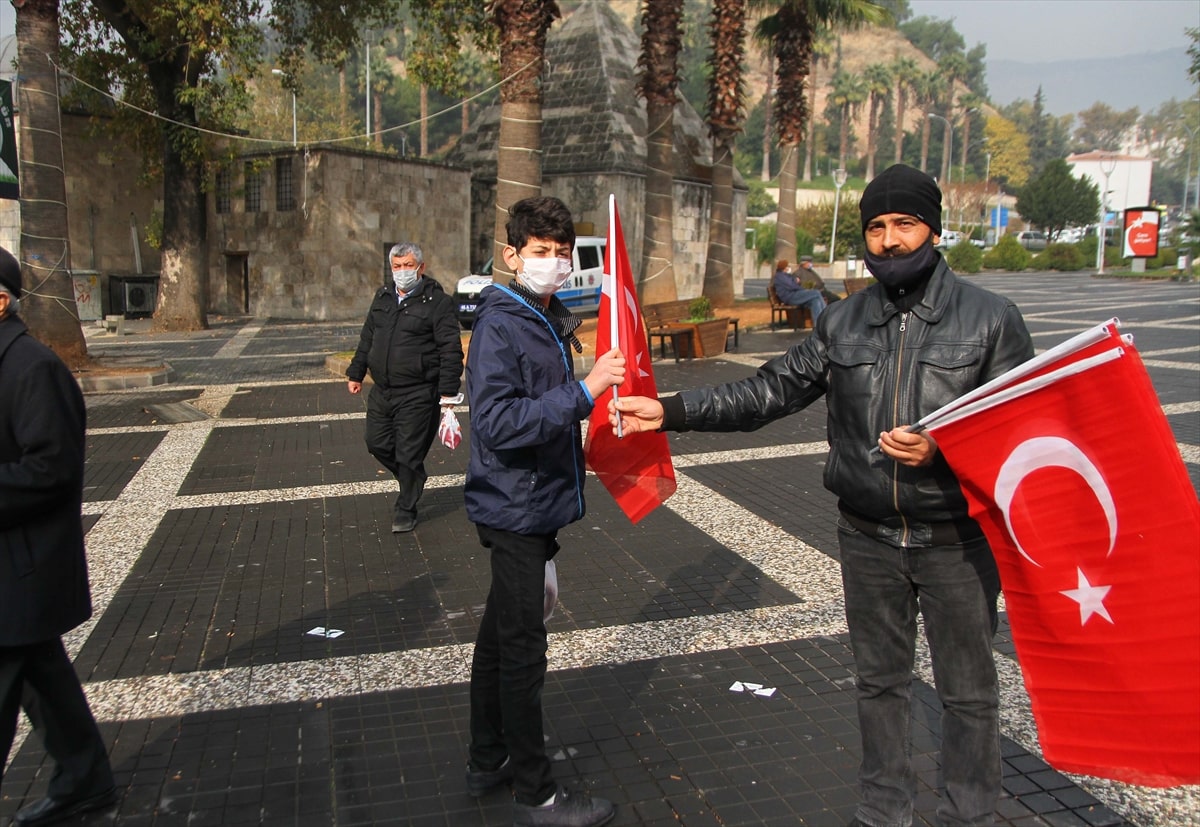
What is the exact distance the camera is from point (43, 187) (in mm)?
12961

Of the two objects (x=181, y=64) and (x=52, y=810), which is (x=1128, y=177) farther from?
(x=52, y=810)

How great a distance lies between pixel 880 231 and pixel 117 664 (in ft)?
12.5

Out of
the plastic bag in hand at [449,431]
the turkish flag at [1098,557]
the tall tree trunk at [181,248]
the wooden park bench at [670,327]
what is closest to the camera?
the turkish flag at [1098,557]

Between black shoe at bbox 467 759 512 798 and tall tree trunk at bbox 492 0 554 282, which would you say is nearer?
black shoe at bbox 467 759 512 798

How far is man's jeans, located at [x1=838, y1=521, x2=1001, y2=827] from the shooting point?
278 cm

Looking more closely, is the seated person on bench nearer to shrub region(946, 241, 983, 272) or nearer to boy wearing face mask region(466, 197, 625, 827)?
boy wearing face mask region(466, 197, 625, 827)

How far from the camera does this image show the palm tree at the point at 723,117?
21031 millimetres

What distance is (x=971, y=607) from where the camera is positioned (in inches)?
109

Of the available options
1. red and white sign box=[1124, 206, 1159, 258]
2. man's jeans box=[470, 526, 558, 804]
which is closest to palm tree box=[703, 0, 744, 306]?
man's jeans box=[470, 526, 558, 804]

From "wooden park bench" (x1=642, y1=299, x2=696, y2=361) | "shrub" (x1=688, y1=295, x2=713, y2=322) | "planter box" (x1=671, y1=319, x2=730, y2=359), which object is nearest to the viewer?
"wooden park bench" (x1=642, y1=299, x2=696, y2=361)

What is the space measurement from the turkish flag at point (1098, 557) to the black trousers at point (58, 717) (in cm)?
277

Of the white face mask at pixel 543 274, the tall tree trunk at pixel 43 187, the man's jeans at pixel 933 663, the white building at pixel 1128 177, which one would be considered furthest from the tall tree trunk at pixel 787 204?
the white building at pixel 1128 177

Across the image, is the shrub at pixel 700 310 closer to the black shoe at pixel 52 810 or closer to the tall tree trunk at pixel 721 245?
the tall tree trunk at pixel 721 245

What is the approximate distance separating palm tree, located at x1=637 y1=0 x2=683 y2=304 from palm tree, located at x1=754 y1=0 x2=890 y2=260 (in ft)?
13.5
